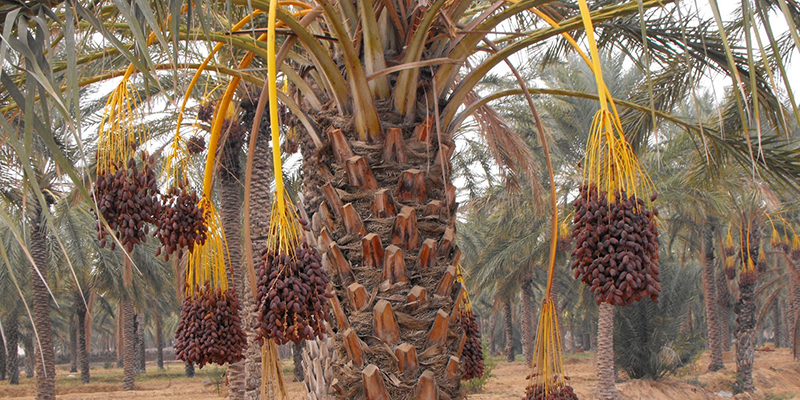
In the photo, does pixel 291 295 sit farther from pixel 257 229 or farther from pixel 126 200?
pixel 257 229

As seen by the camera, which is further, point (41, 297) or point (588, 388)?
point (588, 388)

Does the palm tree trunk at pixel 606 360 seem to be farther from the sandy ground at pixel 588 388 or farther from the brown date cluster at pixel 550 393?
the brown date cluster at pixel 550 393

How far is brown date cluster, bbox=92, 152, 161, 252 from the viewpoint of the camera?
234 centimetres

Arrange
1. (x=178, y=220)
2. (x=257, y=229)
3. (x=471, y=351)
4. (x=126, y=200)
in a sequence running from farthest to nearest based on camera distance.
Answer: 1. (x=257, y=229)
2. (x=471, y=351)
3. (x=178, y=220)
4. (x=126, y=200)

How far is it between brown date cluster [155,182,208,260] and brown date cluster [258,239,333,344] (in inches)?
22.1

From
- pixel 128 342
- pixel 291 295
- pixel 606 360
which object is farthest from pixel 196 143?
pixel 128 342

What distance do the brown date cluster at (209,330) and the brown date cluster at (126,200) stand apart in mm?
604

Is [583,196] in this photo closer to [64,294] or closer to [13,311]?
[13,311]

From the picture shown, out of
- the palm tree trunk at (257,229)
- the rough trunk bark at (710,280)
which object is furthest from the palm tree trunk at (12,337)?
the rough trunk bark at (710,280)

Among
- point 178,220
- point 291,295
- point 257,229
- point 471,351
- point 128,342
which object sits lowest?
point 128,342

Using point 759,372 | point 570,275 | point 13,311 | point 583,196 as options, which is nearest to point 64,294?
point 13,311

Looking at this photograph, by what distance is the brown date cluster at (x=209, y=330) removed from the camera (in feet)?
9.28

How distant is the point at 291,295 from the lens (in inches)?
81.5

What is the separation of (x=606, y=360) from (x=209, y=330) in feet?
40.8
